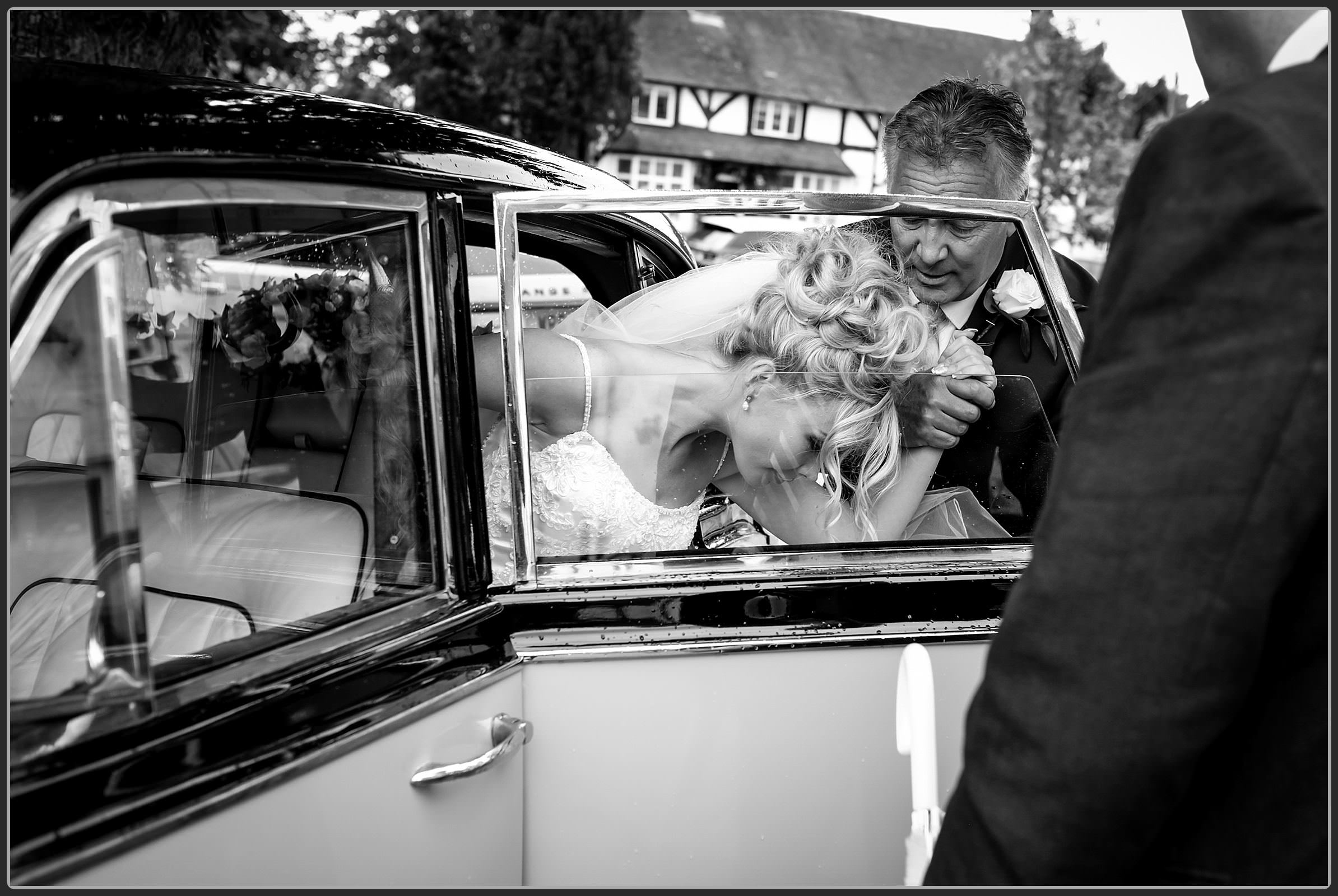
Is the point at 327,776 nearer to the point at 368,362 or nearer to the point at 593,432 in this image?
the point at 368,362

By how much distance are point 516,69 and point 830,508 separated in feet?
63.0

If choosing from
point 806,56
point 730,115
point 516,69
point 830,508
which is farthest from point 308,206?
point 806,56

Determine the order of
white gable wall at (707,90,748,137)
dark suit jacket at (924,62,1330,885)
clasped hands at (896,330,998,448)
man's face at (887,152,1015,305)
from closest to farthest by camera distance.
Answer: dark suit jacket at (924,62,1330,885) < clasped hands at (896,330,998,448) < man's face at (887,152,1015,305) < white gable wall at (707,90,748,137)

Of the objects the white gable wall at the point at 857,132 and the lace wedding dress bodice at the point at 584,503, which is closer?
the lace wedding dress bodice at the point at 584,503

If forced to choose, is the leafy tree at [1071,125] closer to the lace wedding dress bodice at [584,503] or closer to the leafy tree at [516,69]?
the leafy tree at [516,69]

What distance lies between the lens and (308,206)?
139 cm

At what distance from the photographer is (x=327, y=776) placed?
1.21m

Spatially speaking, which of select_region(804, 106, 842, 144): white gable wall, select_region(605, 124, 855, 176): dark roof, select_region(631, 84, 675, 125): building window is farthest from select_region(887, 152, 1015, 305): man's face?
select_region(804, 106, 842, 144): white gable wall

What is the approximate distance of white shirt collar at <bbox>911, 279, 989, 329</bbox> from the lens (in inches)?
97.2

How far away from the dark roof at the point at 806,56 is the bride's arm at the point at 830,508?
30.7 metres

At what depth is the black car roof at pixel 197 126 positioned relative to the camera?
41.2 inches

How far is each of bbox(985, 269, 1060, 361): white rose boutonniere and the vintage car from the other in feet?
0.50

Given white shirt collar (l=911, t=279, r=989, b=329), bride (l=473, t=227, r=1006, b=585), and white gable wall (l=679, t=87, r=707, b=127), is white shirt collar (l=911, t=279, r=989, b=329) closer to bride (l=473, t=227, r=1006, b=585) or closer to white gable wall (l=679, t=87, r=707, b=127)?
bride (l=473, t=227, r=1006, b=585)

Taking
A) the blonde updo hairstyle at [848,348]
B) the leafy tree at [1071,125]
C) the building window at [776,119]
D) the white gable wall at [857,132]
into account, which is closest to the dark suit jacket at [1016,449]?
the blonde updo hairstyle at [848,348]
